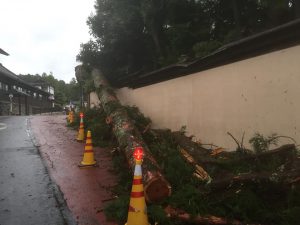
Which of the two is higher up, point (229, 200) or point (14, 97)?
point (14, 97)

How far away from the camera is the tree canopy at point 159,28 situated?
1482 cm

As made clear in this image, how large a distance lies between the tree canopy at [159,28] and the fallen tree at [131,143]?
2.42 m

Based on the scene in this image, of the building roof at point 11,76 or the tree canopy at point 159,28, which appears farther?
the building roof at point 11,76

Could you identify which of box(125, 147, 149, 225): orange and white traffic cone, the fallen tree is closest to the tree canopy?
the fallen tree

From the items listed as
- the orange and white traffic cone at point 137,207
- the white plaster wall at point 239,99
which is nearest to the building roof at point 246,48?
the white plaster wall at point 239,99

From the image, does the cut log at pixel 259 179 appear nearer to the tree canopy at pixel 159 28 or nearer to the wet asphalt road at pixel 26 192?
the wet asphalt road at pixel 26 192

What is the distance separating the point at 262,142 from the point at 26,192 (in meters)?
4.42

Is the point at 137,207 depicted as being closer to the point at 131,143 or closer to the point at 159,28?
the point at 131,143

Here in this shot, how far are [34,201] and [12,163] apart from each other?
3021 mm

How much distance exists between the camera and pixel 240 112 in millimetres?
7617

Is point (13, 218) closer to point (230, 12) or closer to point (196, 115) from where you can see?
point (196, 115)

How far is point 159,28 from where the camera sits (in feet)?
55.9

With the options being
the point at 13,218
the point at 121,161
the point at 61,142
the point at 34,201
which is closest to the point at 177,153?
the point at 121,161

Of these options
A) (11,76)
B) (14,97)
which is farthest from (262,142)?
(14,97)
